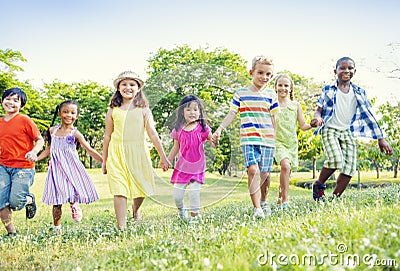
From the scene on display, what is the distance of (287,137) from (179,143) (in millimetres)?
3233

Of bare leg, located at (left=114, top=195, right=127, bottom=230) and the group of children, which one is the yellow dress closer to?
the group of children

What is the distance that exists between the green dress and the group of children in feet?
0.07

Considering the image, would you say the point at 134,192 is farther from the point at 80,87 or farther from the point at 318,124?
the point at 80,87

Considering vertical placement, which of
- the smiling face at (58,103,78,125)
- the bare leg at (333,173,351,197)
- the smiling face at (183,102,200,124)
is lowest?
the bare leg at (333,173,351,197)

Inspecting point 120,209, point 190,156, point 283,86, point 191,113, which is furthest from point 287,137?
point 120,209

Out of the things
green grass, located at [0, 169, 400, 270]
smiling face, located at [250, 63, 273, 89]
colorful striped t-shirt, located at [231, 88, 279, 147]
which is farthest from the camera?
smiling face, located at [250, 63, 273, 89]

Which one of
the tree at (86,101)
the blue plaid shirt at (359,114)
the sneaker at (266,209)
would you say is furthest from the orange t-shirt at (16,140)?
the tree at (86,101)

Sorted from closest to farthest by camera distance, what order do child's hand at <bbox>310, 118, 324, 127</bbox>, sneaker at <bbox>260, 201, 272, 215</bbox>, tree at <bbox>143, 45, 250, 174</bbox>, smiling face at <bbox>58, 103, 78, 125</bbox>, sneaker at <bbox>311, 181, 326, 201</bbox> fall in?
tree at <bbox>143, 45, 250, 174</bbox>, sneaker at <bbox>260, 201, 272, 215</bbox>, child's hand at <bbox>310, 118, 324, 127</bbox>, smiling face at <bbox>58, 103, 78, 125</bbox>, sneaker at <bbox>311, 181, 326, 201</bbox>

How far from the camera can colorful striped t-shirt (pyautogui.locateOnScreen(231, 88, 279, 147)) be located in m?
6.80

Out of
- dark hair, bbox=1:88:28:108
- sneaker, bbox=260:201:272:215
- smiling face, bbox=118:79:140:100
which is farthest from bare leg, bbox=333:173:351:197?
dark hair, bbox=1:88:28:108

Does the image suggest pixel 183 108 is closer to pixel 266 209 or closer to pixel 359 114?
pixel 266 209

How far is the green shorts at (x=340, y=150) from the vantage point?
8211 millimetres

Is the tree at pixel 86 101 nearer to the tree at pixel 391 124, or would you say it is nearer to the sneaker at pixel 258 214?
the tree at pixel 391 124

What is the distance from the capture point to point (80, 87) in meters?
58.5
